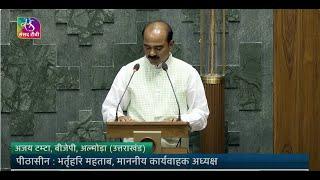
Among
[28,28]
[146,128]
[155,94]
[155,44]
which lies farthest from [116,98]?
[28,28]

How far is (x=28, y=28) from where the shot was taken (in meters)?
4.33

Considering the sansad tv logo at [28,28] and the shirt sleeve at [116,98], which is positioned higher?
the sansad tv logo at [28,28]

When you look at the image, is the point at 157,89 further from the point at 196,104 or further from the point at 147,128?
the point at 147,128

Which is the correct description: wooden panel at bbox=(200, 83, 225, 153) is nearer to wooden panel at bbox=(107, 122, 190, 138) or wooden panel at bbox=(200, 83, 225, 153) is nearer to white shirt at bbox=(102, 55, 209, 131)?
white shirt at bbox=(102, 55, 209, 131)

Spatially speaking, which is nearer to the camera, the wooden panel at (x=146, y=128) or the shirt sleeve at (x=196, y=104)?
the wooden panel at (x=146, y=128)

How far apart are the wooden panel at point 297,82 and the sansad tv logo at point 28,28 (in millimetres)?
1639

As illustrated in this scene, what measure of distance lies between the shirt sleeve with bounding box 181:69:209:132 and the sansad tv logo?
4.11ft

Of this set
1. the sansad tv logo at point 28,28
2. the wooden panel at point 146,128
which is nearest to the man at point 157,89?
the wooden panel at point 146,128

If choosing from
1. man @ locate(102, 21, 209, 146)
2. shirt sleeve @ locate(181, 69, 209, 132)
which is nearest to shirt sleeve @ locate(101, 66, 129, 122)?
man @ locate(102, 21, 209, 146)

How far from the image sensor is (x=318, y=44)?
4.00 meters

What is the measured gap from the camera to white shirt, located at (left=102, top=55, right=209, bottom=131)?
11.7 ft

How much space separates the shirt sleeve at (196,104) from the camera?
3.43 metres

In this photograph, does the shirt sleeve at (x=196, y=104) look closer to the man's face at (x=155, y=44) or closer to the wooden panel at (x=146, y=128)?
the man's face at (x=155, y=44)
